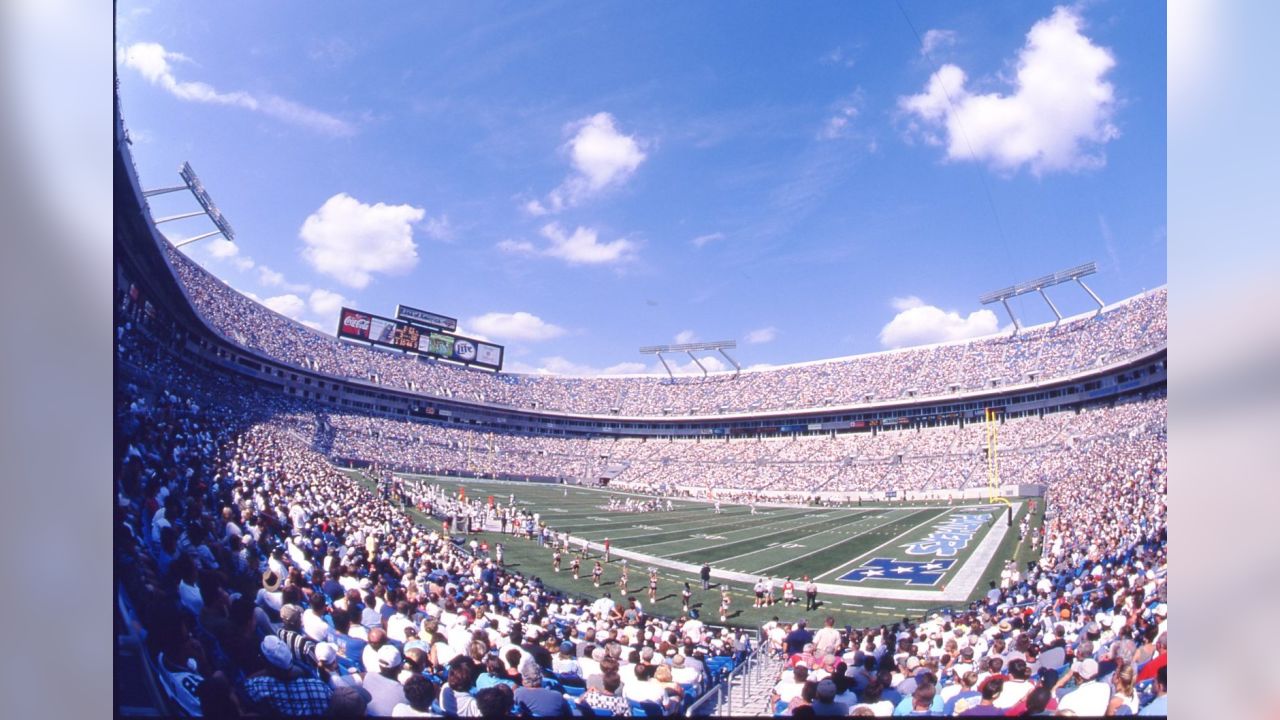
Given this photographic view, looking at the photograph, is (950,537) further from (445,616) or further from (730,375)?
A: (445,616)

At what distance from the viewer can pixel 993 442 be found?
31.8 ft

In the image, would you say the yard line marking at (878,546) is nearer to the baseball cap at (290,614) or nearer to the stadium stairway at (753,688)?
the stadium stairway at (753,688)

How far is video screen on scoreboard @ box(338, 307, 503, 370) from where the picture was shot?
756 centimetres

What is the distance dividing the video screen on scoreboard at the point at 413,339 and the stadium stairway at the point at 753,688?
17.4ft

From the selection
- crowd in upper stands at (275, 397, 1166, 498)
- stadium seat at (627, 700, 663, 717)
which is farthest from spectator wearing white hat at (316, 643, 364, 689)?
crowd in upper stands at (275, 397, 1166, 498)

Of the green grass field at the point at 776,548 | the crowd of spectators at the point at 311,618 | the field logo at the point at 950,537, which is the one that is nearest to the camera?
the crowd of spectators at the point at 311,618

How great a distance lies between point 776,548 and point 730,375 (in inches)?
140

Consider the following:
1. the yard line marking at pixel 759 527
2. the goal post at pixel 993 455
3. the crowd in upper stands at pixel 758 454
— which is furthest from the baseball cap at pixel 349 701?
the goal post at pixel 993 455

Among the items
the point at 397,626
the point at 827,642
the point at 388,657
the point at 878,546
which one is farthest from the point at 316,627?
the point at 878,546

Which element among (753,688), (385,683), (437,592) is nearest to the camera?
(385,683)

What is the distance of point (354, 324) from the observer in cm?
793

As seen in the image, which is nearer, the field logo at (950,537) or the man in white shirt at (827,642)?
the man in white shirt at (827,642)

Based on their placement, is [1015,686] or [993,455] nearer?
[1015,686]

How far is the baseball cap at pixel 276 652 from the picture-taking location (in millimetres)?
3488
